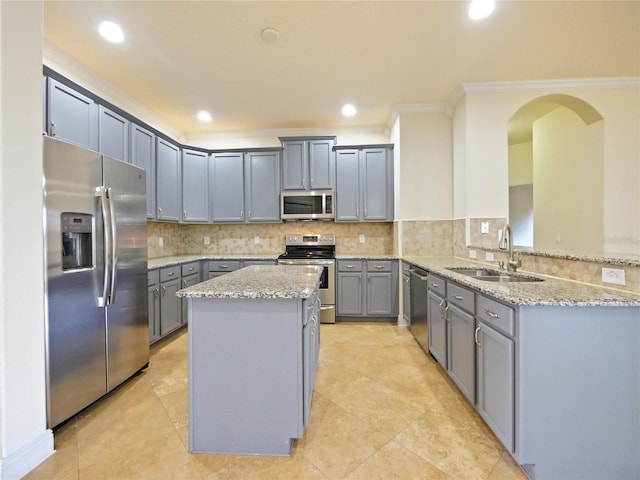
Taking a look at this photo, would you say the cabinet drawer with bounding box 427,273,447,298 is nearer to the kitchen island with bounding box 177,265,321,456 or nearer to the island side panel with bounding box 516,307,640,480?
the island side panel with bounding box 516,307,640,480

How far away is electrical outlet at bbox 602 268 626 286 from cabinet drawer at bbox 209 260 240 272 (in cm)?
377

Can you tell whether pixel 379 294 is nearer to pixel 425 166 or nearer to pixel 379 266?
pixel 379 266

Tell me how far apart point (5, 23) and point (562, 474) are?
3.59 meters

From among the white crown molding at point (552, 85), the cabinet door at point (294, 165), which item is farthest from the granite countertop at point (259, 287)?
the white crown molding at point (552, 85)

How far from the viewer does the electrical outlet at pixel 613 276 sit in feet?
5.34

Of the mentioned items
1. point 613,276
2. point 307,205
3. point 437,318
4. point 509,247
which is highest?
point 307,205

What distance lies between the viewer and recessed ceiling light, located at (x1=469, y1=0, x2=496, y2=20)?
2.06m

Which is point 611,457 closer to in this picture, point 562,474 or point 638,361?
point 562,474

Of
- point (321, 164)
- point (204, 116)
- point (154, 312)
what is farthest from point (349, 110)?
point (154, 312)

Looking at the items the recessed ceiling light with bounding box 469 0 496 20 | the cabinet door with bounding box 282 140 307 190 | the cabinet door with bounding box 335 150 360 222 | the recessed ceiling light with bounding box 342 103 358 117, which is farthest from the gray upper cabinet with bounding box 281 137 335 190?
the recessed ceiling light with bounding box 469 0 496 20

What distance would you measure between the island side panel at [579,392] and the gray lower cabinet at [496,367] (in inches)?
2.2

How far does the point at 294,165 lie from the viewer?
4.32 meters

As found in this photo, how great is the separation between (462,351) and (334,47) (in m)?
2.72

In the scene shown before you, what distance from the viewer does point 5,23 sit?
145cm
